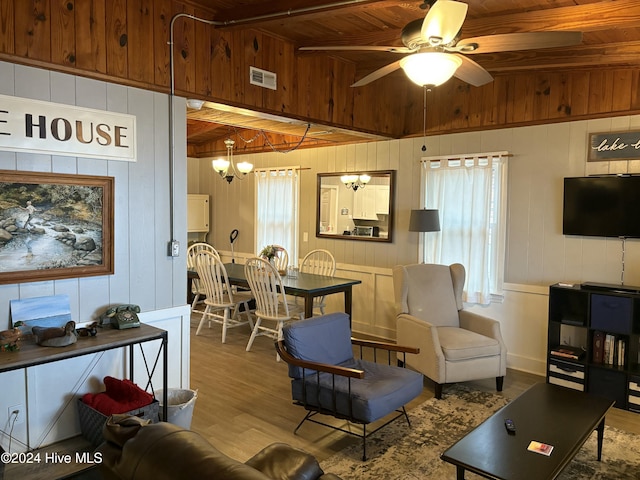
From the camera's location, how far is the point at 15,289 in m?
2.68

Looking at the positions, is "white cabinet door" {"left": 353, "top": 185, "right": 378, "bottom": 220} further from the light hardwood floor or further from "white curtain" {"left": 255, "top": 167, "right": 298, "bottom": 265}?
the light hardwood floor

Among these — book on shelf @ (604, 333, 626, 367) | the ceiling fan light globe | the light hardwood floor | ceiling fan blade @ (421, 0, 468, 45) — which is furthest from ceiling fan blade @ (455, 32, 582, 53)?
book on shelf @ (604, 333, 626, 367)

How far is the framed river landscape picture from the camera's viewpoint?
8.63ft

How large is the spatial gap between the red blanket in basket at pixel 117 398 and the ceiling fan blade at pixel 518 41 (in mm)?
2618

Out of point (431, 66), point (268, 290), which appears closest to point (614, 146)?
point (431, 66)

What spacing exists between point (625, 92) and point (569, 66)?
1.72 ft

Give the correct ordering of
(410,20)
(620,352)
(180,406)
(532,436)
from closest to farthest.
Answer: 1. (532,436)
2. (180,406)
3. (410,20)
4. (620,352)

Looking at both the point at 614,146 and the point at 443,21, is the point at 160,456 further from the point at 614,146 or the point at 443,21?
the point at 614,146

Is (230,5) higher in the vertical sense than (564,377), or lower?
higher

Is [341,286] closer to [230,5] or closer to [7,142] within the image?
[230,5]

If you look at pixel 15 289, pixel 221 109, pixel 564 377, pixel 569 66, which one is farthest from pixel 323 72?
pixel 564 377

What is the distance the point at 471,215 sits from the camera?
15.9ft

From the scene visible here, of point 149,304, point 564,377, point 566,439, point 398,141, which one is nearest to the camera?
point 566,439

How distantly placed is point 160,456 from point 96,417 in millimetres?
1793
